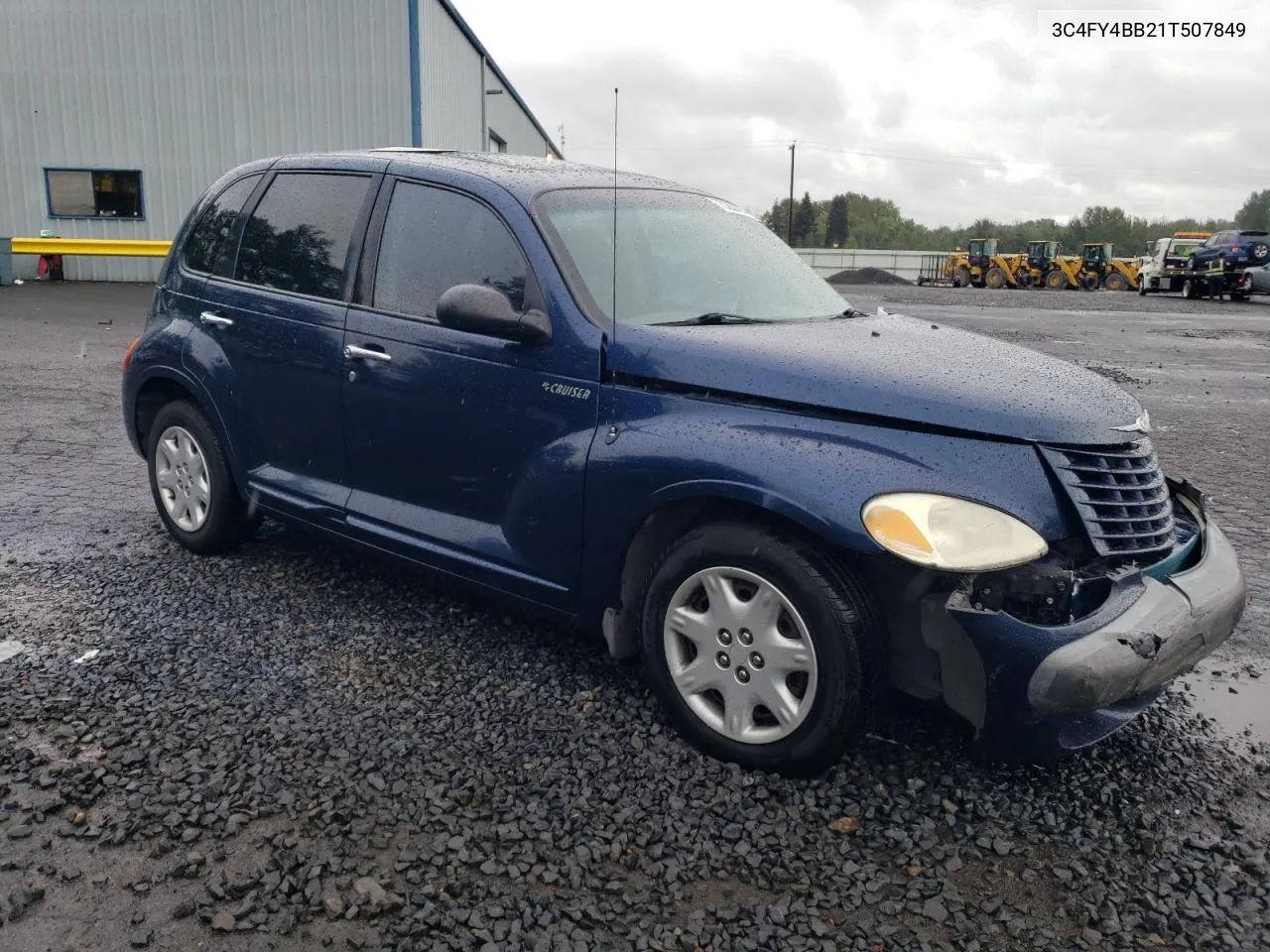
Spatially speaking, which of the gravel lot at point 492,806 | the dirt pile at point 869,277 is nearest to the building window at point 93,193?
the gravel lot at point 492,806

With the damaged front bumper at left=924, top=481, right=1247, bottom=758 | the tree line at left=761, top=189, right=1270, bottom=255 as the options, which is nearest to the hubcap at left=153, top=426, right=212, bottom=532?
the damaged front bumper at left=924, top=481, right=1247, bottom=758

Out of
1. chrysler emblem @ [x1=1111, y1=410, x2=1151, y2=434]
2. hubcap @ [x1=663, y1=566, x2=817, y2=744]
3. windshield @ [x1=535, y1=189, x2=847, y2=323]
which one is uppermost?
windshield @ [x1=535, y1=189, x2=847, y2=323]

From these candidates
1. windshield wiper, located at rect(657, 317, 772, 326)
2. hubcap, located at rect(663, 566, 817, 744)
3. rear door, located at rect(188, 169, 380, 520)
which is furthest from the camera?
rear door, located at rect(188, 169, 380, 520)

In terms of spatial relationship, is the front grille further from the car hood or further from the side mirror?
the side mirror

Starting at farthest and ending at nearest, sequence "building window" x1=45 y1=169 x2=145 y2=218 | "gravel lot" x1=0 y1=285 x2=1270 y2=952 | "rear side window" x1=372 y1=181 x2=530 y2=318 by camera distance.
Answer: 1. "building window" x1=45 y1=169 x2=145 y2=218
2. "rear side window" x1=372 y1=181 x2=530 y2=318
3. "gravel lot" x1=0 y1=285 x2=1270 y2=952

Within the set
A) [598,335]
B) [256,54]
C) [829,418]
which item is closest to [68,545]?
[598,335]

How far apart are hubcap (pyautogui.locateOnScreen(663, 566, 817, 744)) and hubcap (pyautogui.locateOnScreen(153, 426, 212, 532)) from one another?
2.68 meters

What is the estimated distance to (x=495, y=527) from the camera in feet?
12.2

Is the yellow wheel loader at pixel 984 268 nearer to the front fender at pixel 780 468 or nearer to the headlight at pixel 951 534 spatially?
the front fender at pixel 780 468

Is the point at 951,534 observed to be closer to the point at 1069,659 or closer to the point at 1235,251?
the point at 1069,659

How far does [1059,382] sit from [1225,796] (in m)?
1.32

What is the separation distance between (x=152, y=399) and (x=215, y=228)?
92 cm

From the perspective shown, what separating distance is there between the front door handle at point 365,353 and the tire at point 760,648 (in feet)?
4.70

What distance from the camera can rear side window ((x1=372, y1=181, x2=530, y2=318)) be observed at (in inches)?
146
